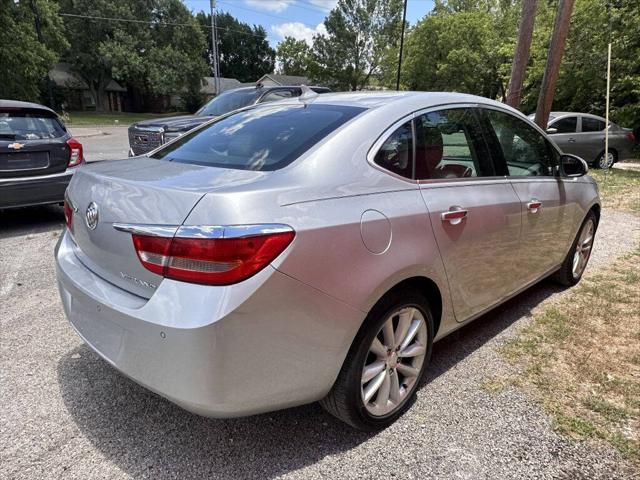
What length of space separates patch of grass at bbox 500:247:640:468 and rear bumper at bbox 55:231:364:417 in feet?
4.44

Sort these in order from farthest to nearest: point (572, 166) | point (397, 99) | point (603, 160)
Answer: point (603, 160) → point (572, 166) → point (397, 99)

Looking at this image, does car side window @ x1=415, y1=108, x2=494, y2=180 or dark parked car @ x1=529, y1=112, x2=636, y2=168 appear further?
dark parked car @ x1=529, y1=112, x2=636, y2=168

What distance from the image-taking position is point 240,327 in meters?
1.66

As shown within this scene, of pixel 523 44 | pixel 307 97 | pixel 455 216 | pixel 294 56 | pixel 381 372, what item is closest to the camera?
pixel 381 372

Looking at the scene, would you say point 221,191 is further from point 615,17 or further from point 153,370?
point 615,17

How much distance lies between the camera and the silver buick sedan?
169 centimetres

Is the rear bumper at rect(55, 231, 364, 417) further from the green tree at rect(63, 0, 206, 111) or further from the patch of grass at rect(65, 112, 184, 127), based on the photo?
the green tree at rect(63, 0, 206, 111)

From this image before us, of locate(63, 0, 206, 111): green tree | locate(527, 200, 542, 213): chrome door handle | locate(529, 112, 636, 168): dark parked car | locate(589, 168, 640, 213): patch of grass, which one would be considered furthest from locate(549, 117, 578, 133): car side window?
locate(63, 0, 206, 111): green tree

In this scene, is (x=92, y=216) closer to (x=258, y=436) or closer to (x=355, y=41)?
(x=258, y=436)

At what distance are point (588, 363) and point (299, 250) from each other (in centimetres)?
231

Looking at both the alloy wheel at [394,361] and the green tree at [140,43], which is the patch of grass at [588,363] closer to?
the alloy wheel at [394,361]

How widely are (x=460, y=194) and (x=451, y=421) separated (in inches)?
47.7

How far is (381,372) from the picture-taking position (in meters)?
2.25

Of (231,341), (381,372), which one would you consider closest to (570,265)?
(381,372)
